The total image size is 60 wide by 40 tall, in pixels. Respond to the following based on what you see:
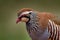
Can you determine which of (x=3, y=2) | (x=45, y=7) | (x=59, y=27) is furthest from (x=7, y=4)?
(x=59, y=27)

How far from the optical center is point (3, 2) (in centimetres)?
296

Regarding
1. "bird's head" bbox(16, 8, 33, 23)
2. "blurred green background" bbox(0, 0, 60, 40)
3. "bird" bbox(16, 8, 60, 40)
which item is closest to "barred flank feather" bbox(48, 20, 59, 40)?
"bird" bbox(16, 8, 60, 40)

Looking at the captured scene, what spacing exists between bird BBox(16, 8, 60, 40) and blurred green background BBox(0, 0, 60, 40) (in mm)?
1226

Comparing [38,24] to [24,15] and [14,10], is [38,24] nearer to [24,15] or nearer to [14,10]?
[24,15]

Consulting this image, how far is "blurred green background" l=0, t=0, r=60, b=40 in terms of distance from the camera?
7.76 feet

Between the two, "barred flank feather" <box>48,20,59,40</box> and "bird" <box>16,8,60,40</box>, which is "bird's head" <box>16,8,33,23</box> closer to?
"bird" <box>16,8,60,40</box>

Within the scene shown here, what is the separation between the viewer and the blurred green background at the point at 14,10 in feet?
7.76

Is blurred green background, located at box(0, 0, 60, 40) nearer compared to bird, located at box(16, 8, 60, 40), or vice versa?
bird, located at box(16, 8, 60, 40)

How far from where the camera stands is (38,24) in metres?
1.00

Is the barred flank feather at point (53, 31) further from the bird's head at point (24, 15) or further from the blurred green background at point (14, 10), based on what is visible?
the blurred green background at point (14, 10)

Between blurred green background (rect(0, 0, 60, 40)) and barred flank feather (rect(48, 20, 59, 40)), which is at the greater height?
blurred green background (rect(0, 0, 60, 40))

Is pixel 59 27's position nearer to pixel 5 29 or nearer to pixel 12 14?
pixel 5 29

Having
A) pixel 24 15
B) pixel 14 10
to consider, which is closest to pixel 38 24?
pixel 24 15

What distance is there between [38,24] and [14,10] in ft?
5.97
